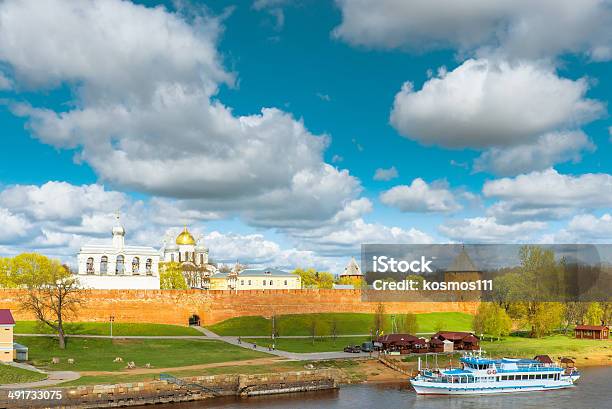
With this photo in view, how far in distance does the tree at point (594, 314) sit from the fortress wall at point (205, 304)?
2080 centimetres

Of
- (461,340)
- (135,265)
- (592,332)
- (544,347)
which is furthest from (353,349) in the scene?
(135,265)

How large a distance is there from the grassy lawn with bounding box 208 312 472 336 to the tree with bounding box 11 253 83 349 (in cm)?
1829

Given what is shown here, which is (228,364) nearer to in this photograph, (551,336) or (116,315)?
(116,315)

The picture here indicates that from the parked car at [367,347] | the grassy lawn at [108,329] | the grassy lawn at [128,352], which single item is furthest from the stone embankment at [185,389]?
the grassy lawn at [108,329]

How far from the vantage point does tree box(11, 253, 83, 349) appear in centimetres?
6831

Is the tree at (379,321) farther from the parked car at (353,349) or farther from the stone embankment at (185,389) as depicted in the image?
the stone embankment at (185,389)

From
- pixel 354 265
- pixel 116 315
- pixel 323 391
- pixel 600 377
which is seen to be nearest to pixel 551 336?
pixel 600 377

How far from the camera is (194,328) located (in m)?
84.5

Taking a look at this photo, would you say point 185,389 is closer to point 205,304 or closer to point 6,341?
point 6,341

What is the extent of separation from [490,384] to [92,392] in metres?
32.6

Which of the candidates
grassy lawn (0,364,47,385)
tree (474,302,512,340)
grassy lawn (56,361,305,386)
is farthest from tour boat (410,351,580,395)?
grassy lawn (0,364,47,385)

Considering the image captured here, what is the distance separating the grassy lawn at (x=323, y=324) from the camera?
8206 cm

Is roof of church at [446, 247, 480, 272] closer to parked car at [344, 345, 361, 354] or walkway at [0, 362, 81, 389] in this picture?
parked car at [344, 345, 361, 354]

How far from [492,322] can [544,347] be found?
7.18 meters
